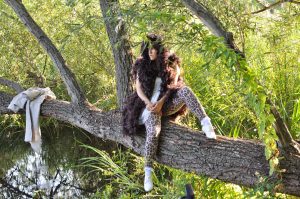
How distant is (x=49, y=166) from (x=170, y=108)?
134 inches

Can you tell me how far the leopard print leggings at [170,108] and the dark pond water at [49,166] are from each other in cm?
226

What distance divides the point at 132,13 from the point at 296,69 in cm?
229

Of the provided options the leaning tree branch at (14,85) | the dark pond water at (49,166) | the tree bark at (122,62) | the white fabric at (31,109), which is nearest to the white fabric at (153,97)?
the tree bark at (122,62)

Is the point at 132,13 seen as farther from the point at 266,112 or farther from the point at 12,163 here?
the point at 12,163

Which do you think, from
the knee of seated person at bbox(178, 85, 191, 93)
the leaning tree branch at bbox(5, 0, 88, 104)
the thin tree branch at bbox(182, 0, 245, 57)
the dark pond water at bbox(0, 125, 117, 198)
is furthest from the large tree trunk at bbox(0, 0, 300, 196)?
the dark pond water at bbox(0, 125, 117, 198)

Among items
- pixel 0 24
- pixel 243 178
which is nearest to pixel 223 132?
pixel 243 178

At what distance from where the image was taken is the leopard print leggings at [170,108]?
3.69 metres

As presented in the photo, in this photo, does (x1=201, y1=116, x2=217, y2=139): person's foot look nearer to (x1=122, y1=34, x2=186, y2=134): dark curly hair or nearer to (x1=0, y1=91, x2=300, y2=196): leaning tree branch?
(x1=0, y1=91, x2=300, y2=196): leaning tree branch

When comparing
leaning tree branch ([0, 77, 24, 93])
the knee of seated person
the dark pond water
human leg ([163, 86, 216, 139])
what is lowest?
the dark pond water

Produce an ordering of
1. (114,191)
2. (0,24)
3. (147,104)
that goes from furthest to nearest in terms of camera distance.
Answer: (0,24) < (114,191) < (147,104)

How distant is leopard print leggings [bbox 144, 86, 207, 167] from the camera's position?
369 cm

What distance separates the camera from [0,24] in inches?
256

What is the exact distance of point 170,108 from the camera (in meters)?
3.91

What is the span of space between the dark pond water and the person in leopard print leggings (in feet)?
7.30
